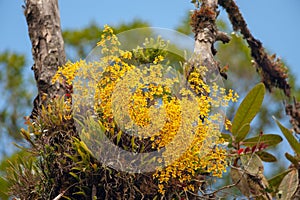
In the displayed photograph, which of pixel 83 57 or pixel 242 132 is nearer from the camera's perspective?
pixel 242 132

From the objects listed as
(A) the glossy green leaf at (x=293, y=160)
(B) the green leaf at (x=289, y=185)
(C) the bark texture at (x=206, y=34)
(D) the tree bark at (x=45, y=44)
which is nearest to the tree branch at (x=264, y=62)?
(C) the bark texture at (x=206, y=34)

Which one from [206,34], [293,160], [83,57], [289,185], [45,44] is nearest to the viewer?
[45,44]

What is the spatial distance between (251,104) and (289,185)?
1.35ft

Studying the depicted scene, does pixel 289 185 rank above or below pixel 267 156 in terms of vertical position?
below

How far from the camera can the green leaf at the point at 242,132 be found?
2046 mm

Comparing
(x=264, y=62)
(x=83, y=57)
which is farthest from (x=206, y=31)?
(x=83, y=57)

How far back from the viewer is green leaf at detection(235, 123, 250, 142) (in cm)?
205

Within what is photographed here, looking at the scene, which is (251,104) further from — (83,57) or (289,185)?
(83,57)

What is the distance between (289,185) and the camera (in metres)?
2.17

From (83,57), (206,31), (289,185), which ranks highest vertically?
(83,57)

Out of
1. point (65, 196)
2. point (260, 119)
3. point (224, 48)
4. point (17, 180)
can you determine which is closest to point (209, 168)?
point (65, 196)

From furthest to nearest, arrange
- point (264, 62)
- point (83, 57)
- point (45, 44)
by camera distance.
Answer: point (83, 57) → point (264, 62) → point (45, 44)

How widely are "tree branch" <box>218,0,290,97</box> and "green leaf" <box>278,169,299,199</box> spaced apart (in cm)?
63

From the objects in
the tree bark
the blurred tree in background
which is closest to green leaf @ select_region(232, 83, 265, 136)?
the tree bark
